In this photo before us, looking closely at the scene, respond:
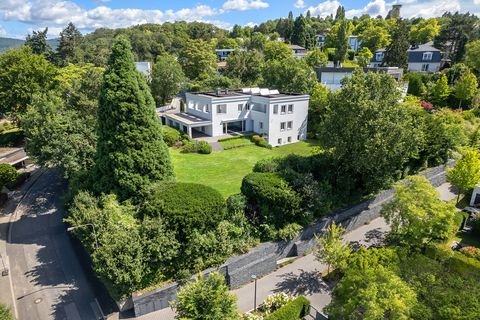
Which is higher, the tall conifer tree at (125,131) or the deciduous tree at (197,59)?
the deciduous tree at (197,59)

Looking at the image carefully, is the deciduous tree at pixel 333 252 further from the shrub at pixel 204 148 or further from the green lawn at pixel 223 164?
the shrub at pixel 204 148

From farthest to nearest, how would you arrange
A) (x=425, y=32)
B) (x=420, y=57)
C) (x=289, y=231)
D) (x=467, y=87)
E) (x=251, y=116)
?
(x=425, y=32), (x=420, y=57), (x=467, y=87), (x=251, y=116), (x=289, y=231)

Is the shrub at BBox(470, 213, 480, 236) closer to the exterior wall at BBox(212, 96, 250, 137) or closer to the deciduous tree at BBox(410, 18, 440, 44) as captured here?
the exterior wall at BBox(212, 96, 250, 137)

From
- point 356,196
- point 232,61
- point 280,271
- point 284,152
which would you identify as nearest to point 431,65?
point 232,61

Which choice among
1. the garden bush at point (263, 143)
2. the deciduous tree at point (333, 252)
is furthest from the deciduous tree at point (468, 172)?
the garden bush at point (263, 143)

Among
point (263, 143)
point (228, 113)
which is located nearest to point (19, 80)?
point (228, 113)

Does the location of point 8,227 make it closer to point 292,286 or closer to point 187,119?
point 292,286

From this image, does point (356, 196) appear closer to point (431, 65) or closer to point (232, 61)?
point (232, 61)
